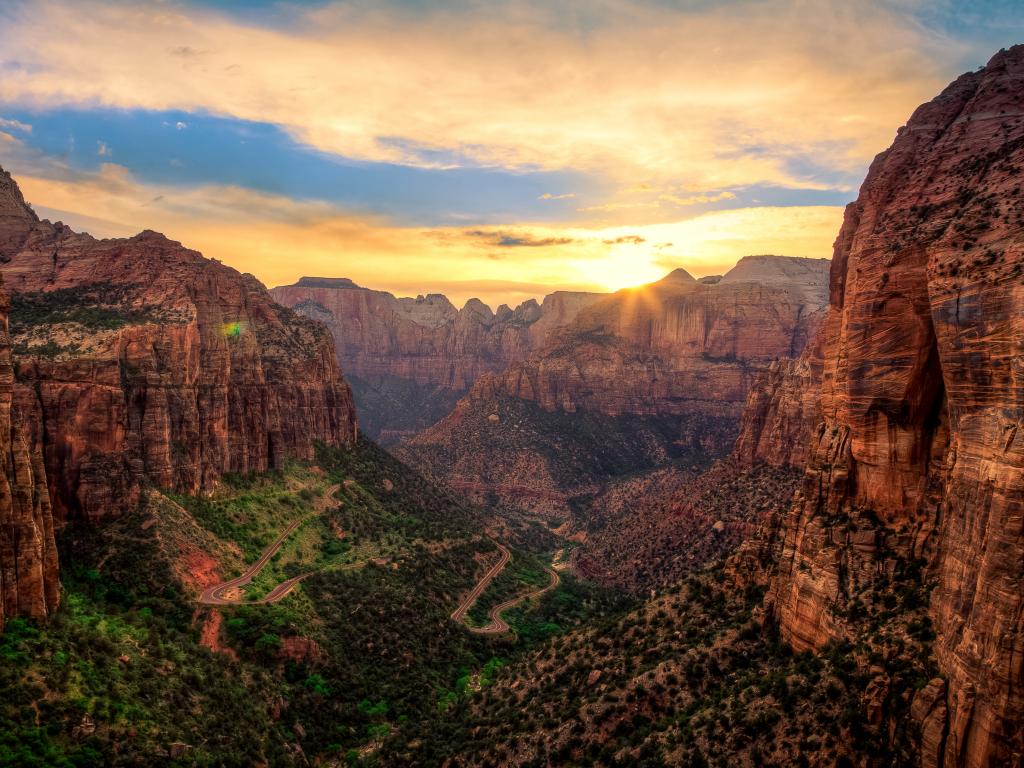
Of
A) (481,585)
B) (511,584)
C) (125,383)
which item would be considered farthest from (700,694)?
(125,383)

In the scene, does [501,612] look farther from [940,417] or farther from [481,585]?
[940,417]

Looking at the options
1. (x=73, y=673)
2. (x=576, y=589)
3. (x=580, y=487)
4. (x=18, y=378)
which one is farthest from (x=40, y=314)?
(x=580, y=487)

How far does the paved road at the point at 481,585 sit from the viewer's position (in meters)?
86.0

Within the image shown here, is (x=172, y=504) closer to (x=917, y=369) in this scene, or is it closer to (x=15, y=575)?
(x=15, y=575)

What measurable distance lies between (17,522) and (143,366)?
34.6 metres

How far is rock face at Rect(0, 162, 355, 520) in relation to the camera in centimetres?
6969

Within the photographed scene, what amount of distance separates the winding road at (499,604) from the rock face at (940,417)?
44.0 metres

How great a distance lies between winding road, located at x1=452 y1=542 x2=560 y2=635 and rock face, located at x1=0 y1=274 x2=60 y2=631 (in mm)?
→ 45373

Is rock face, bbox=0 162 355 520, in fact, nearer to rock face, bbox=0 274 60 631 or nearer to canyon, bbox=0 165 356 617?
canyon, bbox=0 165 356 617

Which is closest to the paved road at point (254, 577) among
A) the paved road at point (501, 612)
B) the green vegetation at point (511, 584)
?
the green vegetation at point (511, 584)

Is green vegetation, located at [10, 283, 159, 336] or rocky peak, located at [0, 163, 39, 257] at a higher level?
rocky peak, located at [0, 163, 39, 257]

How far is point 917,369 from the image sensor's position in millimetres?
38000

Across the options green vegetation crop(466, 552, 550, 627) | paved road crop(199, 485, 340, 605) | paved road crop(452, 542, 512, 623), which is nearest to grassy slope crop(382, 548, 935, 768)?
paved road crop(452, 542, 512, 623)

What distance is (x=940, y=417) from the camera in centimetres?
3822
